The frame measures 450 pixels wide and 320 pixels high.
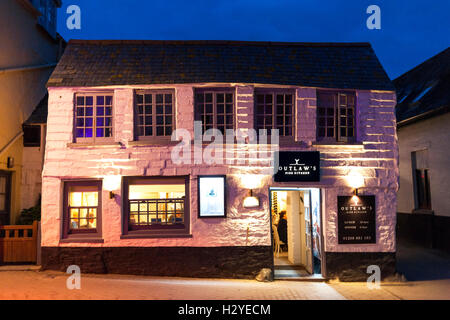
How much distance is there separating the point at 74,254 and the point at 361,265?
7.61 meters

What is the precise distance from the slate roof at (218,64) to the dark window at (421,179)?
17.9 ft

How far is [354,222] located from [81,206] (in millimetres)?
7332

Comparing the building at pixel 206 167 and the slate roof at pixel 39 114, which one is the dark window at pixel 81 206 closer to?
the building at pixel 206 167

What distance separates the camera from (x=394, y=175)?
1116 centimetres

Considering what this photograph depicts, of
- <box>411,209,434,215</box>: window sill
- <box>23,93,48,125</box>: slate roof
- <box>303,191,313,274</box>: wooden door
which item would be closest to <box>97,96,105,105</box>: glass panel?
<box>23,93,48,125</box>: slate roof

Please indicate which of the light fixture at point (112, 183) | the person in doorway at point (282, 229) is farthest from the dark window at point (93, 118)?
the person in doorway at point (282, 229)

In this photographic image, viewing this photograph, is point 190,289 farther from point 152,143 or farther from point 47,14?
point 47,14

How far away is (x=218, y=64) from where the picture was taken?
37.4ft

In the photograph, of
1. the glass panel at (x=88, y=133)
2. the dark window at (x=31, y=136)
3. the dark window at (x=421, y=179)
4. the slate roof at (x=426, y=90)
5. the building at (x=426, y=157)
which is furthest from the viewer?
the dark window at (x=421, y=179)

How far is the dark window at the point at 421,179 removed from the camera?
1543cm

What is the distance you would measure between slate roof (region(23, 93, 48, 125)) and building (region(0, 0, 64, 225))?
0.17ft

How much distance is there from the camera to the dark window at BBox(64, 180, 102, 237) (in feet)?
35.9

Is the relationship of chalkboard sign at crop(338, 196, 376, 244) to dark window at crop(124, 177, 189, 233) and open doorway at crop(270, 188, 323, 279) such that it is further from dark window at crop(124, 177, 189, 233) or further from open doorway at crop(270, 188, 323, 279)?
dark window at crop(124, 177, 189, 233)
